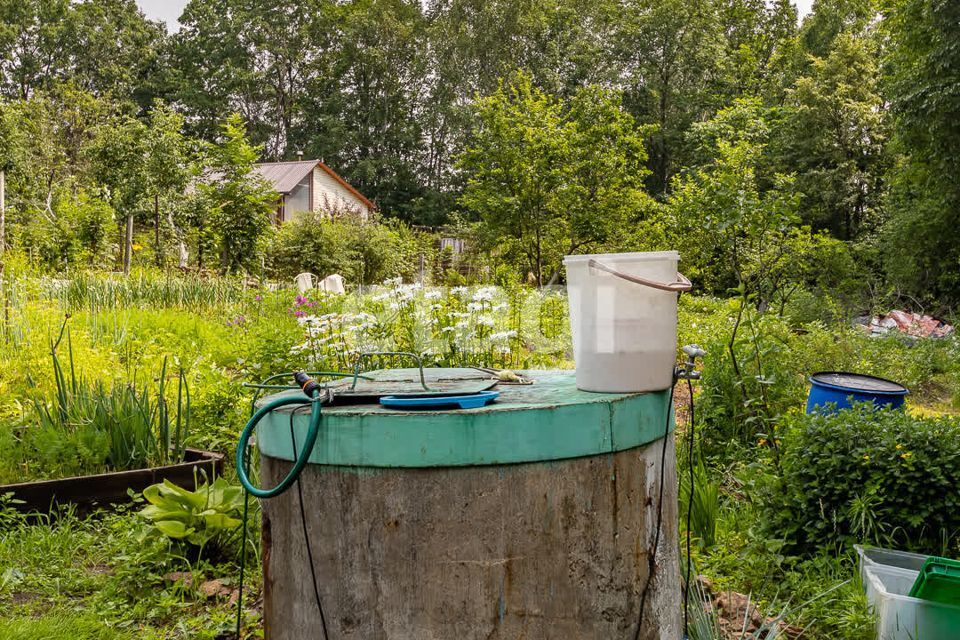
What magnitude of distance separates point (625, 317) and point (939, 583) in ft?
4.76

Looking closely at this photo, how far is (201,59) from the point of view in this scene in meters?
35.8

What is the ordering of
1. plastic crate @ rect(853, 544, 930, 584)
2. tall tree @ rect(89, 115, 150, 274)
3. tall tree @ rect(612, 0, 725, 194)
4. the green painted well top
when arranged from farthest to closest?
tall tree @ rect(612, 0, 725, 194), tall tree @ rect(89, 115, 150, 274), plastic crate @ rect(853, 544, 930, 584), the green painted well top

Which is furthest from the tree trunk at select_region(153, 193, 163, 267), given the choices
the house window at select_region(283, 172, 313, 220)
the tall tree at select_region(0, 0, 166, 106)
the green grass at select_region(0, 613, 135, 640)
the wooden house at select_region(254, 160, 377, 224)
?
the tall tree at select_region(0, 0, 166, 106)

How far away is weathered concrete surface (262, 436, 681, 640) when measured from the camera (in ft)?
4.85

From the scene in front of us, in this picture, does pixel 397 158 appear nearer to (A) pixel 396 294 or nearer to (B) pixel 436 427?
(A) pixel 396 294

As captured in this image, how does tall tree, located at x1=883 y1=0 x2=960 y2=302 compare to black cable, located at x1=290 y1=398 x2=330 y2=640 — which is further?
tall tree, located at x1=883 y1=0 x2=960 y2=302

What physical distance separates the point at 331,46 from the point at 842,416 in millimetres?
36184

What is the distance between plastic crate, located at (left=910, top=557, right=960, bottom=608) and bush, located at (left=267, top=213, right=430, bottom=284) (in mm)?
14453

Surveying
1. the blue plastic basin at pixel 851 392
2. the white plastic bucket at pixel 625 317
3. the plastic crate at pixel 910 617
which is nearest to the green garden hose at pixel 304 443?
the white plastic bucket at pixel 625 317

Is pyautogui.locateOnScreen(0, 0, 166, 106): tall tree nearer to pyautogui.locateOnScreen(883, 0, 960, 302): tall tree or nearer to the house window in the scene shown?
the house window

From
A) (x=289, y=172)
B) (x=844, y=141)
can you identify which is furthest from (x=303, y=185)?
(x=844, y=141)

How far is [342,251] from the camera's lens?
17453mm

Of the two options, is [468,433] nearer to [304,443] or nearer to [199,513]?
[304,443]

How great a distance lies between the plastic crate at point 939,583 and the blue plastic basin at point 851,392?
3.83 ft
